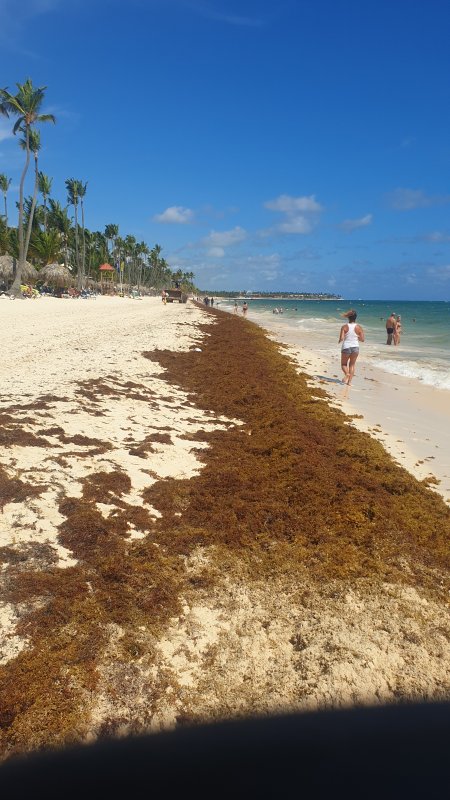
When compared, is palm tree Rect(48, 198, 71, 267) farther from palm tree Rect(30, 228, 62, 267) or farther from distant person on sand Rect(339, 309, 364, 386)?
distant person on sand Rect(339, 309, 364, 386)

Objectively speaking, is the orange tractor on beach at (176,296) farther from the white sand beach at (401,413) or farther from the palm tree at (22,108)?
the white sand beach at (401,413)

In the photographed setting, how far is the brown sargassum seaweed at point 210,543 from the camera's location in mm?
2494

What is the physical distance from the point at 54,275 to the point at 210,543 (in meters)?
53.4

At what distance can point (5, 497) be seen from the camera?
13.4 feet

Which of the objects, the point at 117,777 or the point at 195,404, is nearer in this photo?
the point at 117,777

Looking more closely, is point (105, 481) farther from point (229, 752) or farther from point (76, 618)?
point (229, 752)

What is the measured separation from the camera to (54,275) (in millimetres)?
51688

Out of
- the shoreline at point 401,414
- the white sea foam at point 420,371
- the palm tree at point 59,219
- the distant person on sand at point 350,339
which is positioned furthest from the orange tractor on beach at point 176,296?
the distant person on sand at point 350,339

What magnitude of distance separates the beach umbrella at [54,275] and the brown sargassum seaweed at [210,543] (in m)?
50.5

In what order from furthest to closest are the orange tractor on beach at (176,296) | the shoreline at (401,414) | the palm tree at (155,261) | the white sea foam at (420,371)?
the palm tree at (155,261) → the orange tractor on beach at (176,296) → the white sea foam at (420,371) → the shoreline at (401,414)

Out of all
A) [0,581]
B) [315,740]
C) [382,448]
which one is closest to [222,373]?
[382,448]

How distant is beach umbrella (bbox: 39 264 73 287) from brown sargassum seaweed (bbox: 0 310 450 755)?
50.5 m

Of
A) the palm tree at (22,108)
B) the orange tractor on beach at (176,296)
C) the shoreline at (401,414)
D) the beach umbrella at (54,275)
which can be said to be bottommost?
the shoreline at (401,414)

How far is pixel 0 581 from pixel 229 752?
1.82 m
